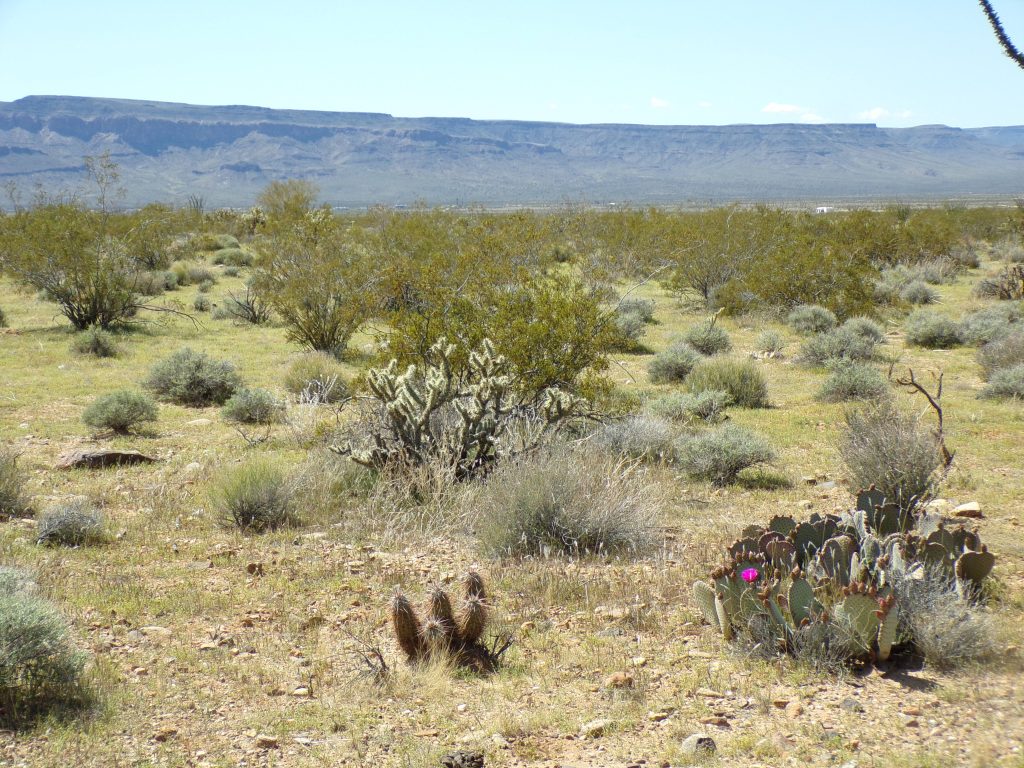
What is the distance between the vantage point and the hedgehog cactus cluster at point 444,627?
14.8ft

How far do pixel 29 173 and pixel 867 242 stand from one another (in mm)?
207630

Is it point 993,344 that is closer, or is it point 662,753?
point 662,753

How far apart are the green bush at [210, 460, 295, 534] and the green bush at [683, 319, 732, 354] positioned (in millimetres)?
11042

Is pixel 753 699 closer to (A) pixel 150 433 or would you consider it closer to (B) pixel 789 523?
(B) pixel 789 523

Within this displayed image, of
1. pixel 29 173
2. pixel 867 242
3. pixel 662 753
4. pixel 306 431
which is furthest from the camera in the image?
pixel 29 173

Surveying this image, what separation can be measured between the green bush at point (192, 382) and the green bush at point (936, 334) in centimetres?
1257

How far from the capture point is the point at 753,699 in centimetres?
409

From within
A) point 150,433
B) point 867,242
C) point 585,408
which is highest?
point 867,242

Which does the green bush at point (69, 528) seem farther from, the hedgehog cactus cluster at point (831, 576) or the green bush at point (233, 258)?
the green bush at point (233, 258)

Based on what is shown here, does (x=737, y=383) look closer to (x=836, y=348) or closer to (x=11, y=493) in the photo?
(x=836, y=348)

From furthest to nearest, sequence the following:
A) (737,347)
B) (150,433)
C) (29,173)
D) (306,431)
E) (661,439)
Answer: (29,173) → (737,347) → (150,433) → (306,431) → (661,439)

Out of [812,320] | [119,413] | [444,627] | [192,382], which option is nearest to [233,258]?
[192,382]

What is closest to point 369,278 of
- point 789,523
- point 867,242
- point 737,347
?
point 737,347

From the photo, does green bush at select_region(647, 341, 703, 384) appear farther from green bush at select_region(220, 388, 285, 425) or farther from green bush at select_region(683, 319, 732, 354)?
green bush at select_region(220, 388, 285, 425)
